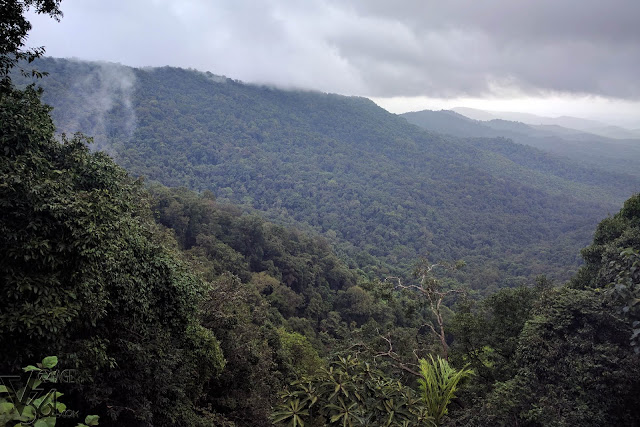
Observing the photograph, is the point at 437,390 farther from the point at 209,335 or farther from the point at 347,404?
the point at 209,335

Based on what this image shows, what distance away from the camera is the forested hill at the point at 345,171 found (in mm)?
81812

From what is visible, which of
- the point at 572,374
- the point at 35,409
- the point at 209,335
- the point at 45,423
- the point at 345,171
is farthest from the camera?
the point at 345,171

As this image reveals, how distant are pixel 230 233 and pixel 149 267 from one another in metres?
31.5

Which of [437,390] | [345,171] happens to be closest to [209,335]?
[437,390]

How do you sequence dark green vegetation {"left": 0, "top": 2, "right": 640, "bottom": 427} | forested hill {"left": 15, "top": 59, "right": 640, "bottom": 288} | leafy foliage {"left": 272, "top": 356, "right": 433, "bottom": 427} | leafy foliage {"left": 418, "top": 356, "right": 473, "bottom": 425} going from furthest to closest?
1. forested hill {"left": 15, "top": 59, "right": 640, "bottom": 288}
2. leafy foliage {"left": 418, "top": 356, "right": 473, "bottom": 425}
3. dark green vegetation {"left": 0, "top": 2, "right": 640, "bottom": 427}
4. leafy foliage {"left": 272, "top": 356, "right": 433, "bottom": 427}

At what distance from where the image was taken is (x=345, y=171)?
13562 centimetres

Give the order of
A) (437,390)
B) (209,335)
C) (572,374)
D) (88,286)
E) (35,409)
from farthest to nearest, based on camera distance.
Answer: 1. (209,335)
2. (572,374)
3. (437,390)
4. (88,286)
5. (35,409)

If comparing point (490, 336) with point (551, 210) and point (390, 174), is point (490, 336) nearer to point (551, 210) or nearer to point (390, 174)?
point (551, 210)

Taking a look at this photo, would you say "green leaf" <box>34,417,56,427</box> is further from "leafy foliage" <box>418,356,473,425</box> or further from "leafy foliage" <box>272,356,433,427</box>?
"leafy foliage" <box>418,356,473,425</box>

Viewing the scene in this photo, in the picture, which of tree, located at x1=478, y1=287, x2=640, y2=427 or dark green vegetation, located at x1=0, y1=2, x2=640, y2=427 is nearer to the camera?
dark green vegetation, located at x1=0, y1=2, x2=640, y2=427

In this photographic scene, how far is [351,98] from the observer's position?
18450 centimetres

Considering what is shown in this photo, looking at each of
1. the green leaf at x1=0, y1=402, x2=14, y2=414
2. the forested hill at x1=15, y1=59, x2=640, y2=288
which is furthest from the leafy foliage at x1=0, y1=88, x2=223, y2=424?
the forested hill at x1=15, y1=59, x2=640, y2=288

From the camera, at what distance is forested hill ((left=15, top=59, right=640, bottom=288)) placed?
81.8m

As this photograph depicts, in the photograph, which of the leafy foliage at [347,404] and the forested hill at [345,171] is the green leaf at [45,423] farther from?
the forested hill at [345,171]
